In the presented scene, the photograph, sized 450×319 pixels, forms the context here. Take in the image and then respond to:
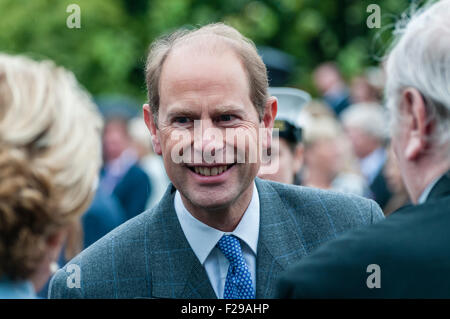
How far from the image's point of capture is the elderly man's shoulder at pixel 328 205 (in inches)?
109

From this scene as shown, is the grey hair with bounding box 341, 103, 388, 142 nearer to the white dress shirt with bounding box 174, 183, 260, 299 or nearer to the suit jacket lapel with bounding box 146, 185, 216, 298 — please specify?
the white dress shirt with bounding box 174, 183, 260, 299

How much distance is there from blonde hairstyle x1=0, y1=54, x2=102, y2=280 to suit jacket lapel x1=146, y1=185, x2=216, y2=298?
0.63m

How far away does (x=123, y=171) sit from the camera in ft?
27.8

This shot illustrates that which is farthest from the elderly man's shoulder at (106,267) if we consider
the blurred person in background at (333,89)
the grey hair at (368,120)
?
the blurred person in background at (333,89)

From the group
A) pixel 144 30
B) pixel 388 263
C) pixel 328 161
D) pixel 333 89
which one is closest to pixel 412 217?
pixel 388 263

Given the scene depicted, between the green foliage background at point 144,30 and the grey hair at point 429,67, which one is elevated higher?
the green foliage background at point 144,30

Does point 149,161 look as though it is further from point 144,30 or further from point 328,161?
point 144,30

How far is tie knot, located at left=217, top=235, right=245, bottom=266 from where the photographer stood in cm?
254

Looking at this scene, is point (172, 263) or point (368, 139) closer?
point (172, 263)

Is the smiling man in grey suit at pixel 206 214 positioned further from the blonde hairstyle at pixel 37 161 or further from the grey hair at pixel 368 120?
the grey hair at pixel 368 120

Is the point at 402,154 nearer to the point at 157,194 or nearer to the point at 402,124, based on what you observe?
the point at 402,124

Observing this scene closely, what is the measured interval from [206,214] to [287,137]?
1.34 meters

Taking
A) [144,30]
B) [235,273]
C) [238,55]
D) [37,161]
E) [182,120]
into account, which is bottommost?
[235,273]

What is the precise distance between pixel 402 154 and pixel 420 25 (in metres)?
0.38
